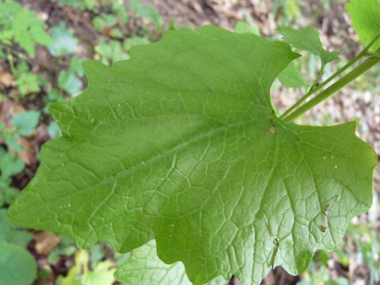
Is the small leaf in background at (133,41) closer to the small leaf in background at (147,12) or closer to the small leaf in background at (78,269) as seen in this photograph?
the small leaf in background at (147,12)

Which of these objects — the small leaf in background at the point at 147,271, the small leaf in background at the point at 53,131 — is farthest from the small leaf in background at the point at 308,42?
the small leaf in background at the point at 53,131

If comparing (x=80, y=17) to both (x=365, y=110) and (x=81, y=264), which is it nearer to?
(x=81, y=264)

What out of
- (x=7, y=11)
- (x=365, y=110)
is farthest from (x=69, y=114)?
(x=365, y=110)

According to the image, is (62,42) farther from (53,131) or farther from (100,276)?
(100,276)

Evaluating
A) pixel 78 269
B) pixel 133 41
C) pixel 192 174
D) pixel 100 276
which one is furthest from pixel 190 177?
pixel 133 41

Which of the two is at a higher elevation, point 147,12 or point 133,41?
point 147,12

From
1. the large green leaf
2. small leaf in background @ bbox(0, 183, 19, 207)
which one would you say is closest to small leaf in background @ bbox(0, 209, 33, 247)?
small leaf in background @ bbox(0, 183, 19, 207)
